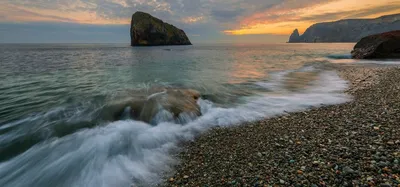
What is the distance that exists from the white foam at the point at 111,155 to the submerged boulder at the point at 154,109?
0.54 m

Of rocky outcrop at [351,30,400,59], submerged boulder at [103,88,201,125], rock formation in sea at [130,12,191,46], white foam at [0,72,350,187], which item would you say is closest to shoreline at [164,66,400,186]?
white foam at [0,72,350,187]

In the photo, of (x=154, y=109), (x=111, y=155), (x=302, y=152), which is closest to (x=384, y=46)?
(x=302, y=152)

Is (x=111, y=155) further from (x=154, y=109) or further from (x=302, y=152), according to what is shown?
(x=302, y=152)

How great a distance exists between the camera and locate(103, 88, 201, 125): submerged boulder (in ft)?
27.6

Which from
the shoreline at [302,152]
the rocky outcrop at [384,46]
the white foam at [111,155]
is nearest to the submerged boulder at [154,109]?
the white foam at [111,155]

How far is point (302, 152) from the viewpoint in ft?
15.6

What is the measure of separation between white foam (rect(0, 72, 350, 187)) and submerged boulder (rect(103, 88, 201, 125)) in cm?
54

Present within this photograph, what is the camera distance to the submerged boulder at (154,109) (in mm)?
8414

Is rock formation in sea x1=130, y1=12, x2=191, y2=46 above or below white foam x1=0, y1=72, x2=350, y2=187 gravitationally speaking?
above

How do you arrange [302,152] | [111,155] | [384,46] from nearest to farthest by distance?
1. [302,152]
2. [111,155]
3. [384,46]

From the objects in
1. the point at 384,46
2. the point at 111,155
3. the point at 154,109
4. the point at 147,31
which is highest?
the point at 147,31

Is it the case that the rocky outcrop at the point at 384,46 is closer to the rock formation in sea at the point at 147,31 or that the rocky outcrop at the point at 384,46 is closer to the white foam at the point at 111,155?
the white foam at the point at 111,155

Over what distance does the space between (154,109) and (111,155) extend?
3.41 metres

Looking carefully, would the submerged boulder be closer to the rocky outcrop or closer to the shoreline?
the shoreline
